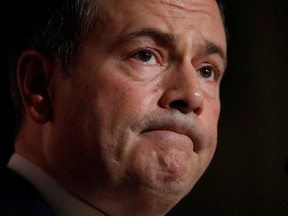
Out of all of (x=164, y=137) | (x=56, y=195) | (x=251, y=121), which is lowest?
(x=251, y=121)

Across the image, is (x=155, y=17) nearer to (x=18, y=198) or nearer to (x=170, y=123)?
(x=170, y=123)

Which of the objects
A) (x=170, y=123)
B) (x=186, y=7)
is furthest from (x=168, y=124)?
(x=186, y=7)

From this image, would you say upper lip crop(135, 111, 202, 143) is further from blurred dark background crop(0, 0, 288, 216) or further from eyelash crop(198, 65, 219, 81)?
blurred dark background crop(0, 0, 288, 216)

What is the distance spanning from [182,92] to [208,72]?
0.63 feet

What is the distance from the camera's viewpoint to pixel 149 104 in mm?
1147

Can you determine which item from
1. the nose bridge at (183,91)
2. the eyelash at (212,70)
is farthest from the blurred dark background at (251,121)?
the nose bridge at (183,91)

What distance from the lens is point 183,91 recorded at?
116 cm

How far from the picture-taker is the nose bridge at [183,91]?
1.16 metres

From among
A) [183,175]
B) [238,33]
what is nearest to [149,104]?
[183,175]

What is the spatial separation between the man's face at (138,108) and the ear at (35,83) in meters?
0.04

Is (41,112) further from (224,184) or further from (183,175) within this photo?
(224,184)

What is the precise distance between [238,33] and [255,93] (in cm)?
22

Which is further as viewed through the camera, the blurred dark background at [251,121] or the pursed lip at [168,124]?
the blurred dark background at [251,121]

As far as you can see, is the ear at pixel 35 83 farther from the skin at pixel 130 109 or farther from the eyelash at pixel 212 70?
the eyelash at pixel 212 70
